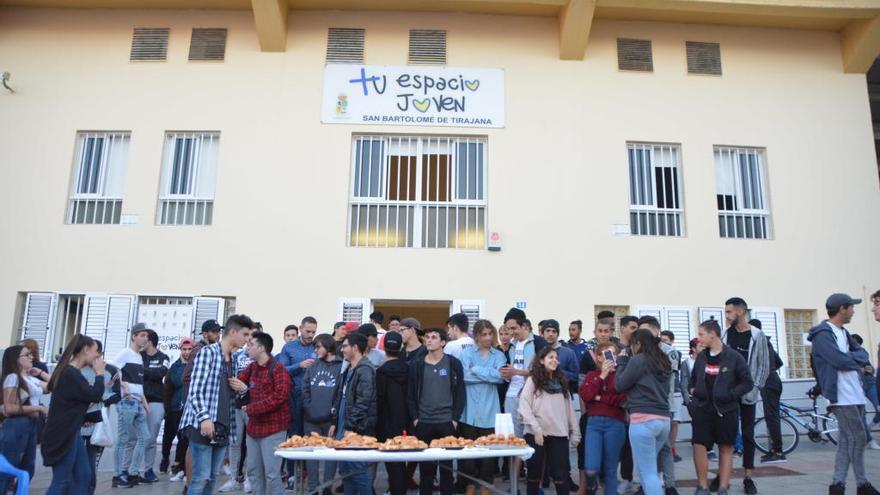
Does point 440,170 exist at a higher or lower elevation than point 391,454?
higher

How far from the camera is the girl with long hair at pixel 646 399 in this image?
228 inches

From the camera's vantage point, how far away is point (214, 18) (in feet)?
43.7

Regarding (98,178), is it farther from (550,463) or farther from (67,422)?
(550,463)

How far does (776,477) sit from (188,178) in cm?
1158

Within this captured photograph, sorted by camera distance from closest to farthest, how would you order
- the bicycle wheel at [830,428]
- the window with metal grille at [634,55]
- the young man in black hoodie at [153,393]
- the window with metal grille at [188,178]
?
the young man in black hoodie at [153,393] < the bicycle wheel at [830,428] < the window with metal grille at [188,178] < the window with metal grille at [634,55]

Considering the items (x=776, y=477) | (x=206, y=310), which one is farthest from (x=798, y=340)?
(x=206, y=310)

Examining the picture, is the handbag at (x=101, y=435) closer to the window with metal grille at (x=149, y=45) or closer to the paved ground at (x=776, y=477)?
the paved ground at (x=776, y=477)

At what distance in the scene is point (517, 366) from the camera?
7.27 m

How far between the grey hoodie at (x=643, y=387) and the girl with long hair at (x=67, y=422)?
494 centimetres

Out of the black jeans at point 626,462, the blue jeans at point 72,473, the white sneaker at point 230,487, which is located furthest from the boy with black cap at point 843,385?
the blue jeans at point 72,473

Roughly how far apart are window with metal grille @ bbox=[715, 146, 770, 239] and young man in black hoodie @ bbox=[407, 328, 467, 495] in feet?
28.5

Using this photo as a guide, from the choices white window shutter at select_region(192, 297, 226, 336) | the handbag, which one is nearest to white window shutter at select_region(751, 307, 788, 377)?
white window shutter at select_region(192, 297, 226, 336)

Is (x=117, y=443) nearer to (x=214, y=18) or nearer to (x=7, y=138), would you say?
(x=7, y=138)

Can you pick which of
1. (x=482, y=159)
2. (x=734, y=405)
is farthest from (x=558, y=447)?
(x=482, y=159)
